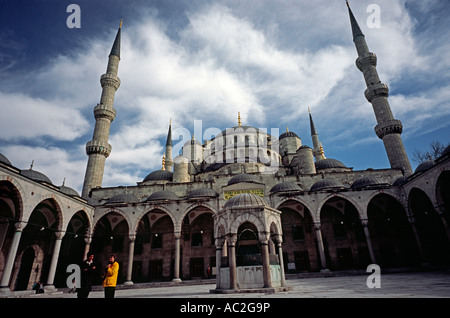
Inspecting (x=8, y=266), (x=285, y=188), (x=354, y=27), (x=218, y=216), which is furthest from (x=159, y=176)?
(x=354, y=27)

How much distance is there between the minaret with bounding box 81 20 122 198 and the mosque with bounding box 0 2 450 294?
99 millimetres

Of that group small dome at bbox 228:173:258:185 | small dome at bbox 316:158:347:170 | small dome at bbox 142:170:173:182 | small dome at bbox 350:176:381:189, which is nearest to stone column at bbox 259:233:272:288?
small dome at bbox 228:173:258:185

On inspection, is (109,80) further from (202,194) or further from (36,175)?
(202,194)

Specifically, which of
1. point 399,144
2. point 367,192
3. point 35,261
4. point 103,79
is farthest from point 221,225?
point 103,79

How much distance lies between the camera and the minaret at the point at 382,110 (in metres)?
22.3

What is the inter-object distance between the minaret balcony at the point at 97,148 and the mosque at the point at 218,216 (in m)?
0.10

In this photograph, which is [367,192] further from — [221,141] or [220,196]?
[221,141]

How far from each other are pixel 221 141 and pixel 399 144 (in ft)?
63.8

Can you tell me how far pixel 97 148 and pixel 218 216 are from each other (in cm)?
1831

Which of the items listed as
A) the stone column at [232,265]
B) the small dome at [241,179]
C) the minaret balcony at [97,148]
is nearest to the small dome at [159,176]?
the minaret balcony at [97,148]

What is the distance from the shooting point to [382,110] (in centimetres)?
2352

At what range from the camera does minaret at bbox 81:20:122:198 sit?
23.0m

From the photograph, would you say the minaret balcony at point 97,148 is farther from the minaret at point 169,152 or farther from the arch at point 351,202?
the arch at point 351,202
